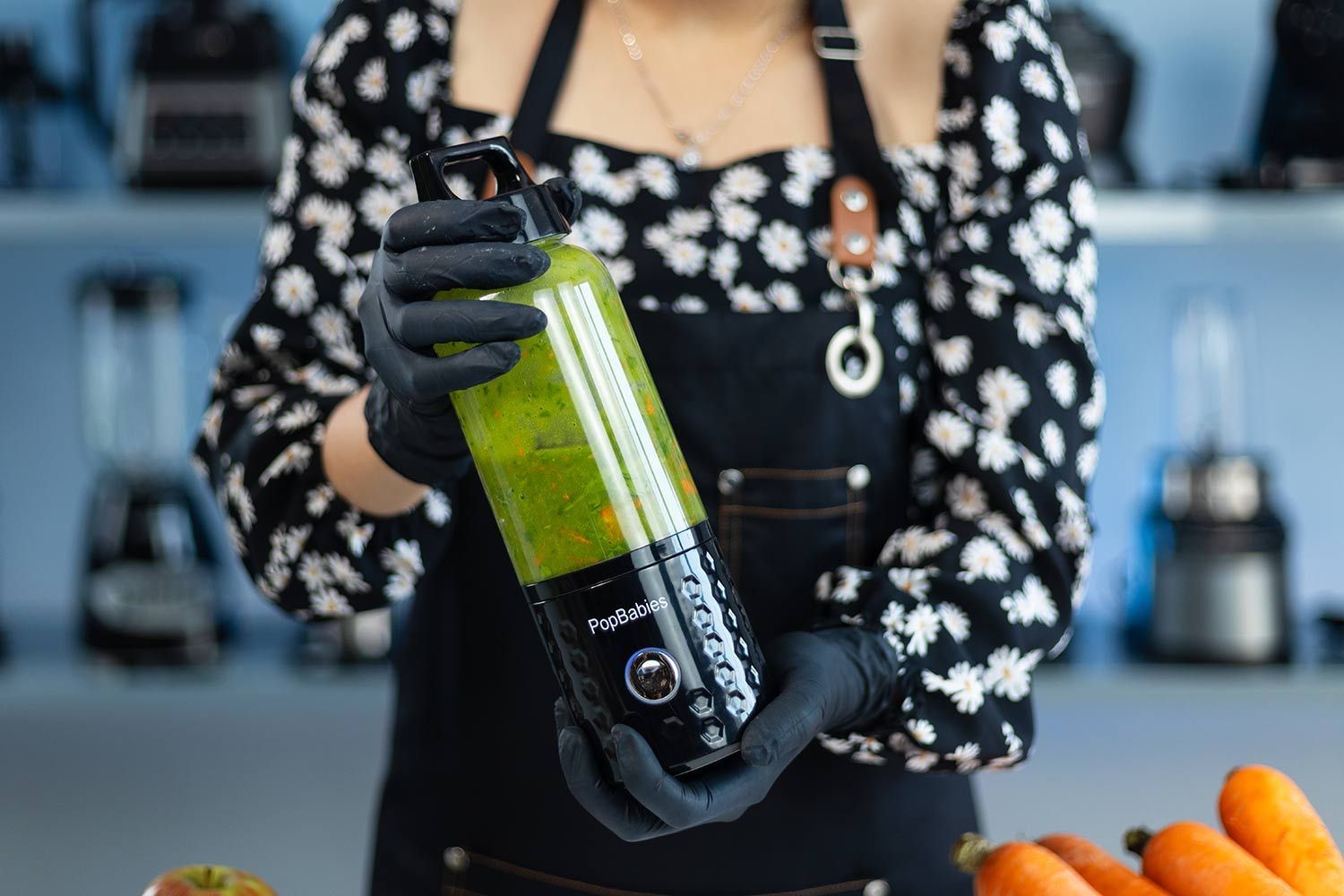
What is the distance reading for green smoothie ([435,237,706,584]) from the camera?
2.06 ft

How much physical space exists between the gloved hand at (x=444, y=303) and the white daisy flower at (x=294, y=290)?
233 millimetres

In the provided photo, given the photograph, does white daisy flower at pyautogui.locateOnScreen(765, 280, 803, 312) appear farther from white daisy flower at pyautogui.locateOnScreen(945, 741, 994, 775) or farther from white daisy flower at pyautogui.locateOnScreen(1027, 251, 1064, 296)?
white daisy flower at pyautogui.locateOnScreen(945, 741, 994, 775)

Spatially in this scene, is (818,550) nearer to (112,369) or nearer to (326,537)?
(326,537)

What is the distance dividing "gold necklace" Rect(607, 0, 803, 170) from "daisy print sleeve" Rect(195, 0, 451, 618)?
0.13 metres

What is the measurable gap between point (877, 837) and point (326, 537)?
1.43 ft

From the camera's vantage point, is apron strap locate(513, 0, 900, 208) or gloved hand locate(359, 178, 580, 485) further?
apron strap locate(513, 0, 900, 208)

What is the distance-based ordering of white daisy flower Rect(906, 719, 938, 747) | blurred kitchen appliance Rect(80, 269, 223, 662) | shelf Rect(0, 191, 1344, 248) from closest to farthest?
white daisy flower Rect(906, 719, 938, 747) → shelf Rect(0, 191, 1344, 248) → blurred kitchen appliance Rect(80, 269, 223, 662)

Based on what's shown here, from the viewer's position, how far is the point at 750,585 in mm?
951


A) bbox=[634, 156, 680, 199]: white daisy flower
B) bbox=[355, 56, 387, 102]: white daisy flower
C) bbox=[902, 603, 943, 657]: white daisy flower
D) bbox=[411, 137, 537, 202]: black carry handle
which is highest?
bbox=[355, 56, 387, 102]: white daisy flower

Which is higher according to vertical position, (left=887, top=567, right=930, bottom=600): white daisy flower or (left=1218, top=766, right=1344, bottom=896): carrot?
(left=887, top=567, right=930, bottom=600): white daisy flower

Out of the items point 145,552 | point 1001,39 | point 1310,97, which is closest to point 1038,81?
point 1001,39

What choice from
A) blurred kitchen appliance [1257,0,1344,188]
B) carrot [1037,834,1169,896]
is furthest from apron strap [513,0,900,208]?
blurred kitchen appliance [1257,0,1344,188]

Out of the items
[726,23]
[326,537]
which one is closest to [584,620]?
[326,537]

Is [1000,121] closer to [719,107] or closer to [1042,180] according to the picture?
[1042,180]
